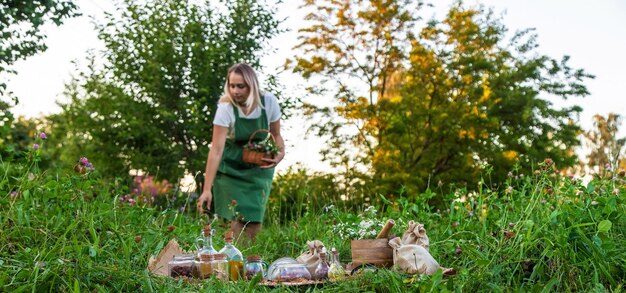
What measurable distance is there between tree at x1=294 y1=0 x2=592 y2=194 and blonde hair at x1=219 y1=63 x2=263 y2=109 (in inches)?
247

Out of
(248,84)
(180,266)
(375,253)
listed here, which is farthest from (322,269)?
(248,84)

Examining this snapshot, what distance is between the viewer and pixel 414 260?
3.42 metres

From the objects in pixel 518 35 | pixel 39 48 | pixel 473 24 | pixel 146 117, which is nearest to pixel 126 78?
pixel 146 117

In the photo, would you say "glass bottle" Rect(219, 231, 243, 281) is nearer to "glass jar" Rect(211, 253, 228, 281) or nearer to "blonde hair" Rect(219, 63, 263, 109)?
"glass jar" Rect(211, 253, 228, 281)

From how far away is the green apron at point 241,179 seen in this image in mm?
5961

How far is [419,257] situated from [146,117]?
8.01 m

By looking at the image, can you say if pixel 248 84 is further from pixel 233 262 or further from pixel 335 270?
pixel 335 270

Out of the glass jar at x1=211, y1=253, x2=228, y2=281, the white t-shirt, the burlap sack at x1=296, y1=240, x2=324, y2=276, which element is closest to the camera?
the glass jar at x1=211, y1=253, x2=228, y2=281

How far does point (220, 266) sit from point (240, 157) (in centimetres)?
248

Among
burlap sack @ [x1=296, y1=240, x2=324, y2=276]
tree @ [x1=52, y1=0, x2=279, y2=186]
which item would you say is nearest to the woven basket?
burlap sack @ [x1=296, y1=240, x2=324, y2=276]

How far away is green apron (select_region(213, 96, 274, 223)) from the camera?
5961 mm

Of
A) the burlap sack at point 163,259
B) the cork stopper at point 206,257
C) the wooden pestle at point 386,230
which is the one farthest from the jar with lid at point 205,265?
the wooden pestle at point 386,230

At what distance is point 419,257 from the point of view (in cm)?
344

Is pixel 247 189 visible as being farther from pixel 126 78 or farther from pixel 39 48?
pixel 126 78
